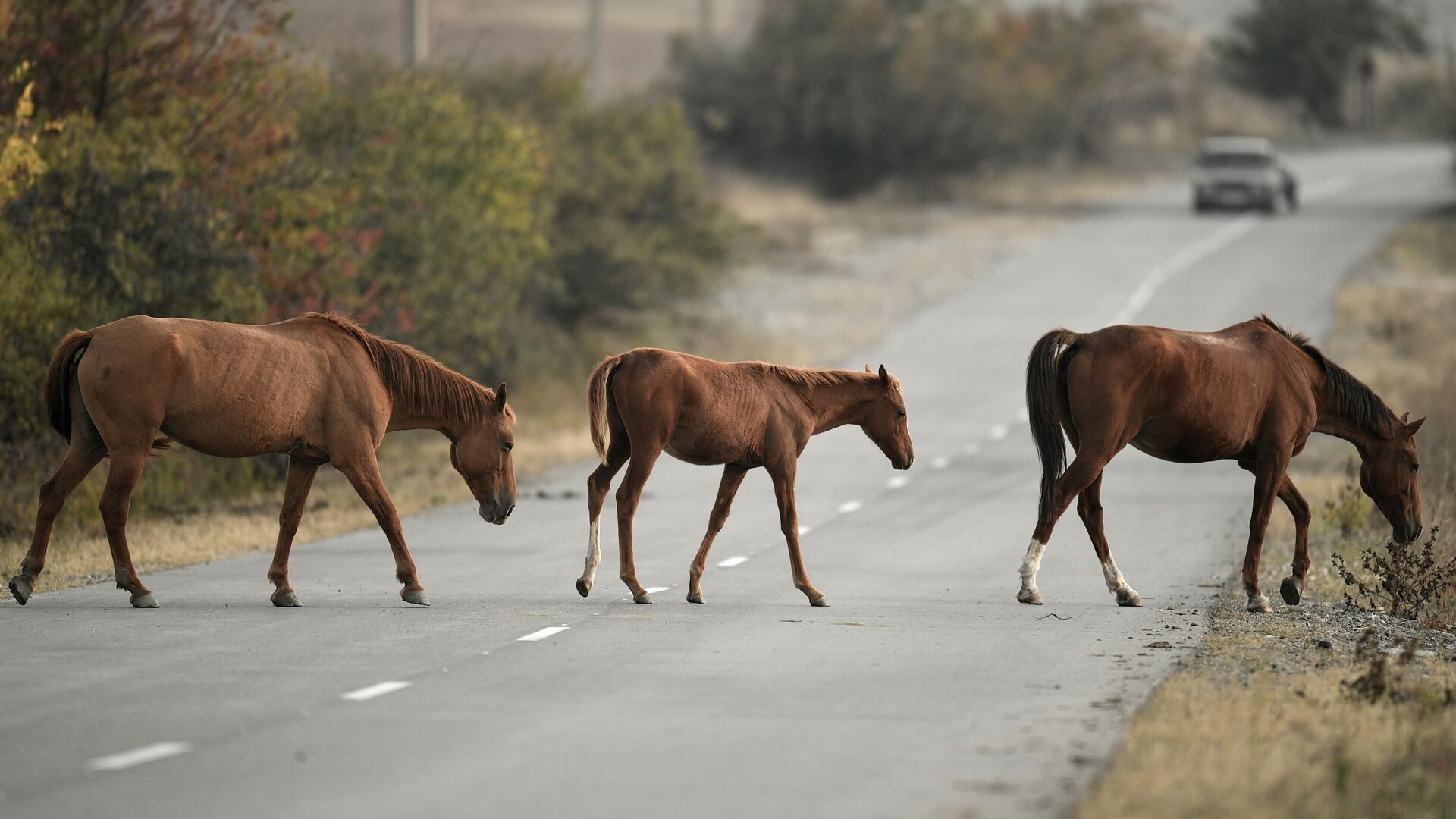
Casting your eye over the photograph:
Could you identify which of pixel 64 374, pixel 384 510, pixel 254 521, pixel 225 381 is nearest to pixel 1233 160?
pixel 254 521

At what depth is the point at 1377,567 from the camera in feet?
46.5

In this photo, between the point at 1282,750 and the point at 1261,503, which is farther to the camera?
the point at 1261,503

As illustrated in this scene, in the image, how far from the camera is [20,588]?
12.9m

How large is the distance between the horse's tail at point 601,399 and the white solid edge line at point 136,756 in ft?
16.6

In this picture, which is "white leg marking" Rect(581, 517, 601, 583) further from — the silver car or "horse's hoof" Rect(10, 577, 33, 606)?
the silver car

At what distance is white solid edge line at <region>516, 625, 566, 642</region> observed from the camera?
1184cm

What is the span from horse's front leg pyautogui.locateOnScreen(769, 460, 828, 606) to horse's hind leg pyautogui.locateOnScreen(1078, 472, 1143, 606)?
2048 millimetres

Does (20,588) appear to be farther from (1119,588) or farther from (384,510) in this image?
(1119,588)

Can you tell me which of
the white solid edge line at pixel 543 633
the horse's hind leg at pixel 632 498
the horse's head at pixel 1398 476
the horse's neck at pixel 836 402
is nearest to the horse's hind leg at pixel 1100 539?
the horse's neck at pixel 836 402

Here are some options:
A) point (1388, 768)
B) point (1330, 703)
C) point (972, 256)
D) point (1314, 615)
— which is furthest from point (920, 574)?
point (972, 256)

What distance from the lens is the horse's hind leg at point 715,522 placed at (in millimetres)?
13617

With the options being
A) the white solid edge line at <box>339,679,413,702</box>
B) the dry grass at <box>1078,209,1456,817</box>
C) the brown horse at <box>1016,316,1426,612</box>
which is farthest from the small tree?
the white solid edge line at <box>339,679,413,702</box>

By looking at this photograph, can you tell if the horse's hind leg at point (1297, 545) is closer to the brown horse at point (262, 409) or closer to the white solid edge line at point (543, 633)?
the white solid edge line at point (543, 633)

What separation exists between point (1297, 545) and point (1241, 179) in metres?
46.4
